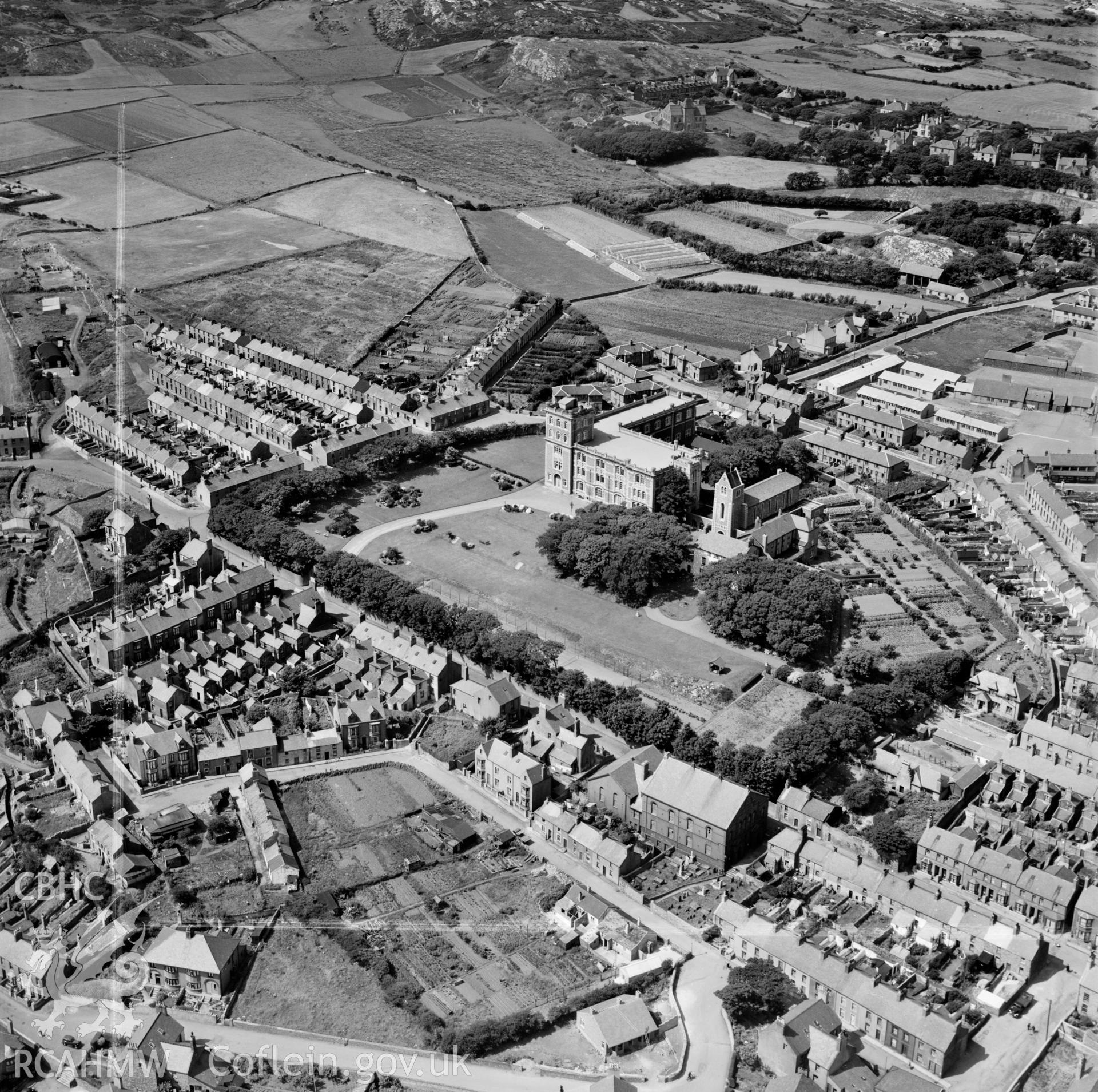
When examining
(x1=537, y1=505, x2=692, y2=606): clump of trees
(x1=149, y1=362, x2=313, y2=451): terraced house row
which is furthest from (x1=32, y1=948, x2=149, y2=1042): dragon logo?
(x1=149, y1=362, x2=313, y2=451): terraced house row

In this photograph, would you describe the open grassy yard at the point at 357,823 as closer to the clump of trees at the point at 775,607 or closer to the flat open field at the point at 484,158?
the clump of trees at the point at 775,607

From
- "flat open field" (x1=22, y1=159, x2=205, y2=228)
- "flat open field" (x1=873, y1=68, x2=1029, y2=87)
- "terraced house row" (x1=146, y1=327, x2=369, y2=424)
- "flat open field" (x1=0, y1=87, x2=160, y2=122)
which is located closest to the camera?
"terraced house row" (x1=146, y1=327, x2=369, y2=424)

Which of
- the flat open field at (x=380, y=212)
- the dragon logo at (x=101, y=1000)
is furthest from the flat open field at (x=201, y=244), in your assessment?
the dragon logo at (x=101, y=1000)

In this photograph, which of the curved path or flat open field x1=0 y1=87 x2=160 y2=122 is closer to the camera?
the curved path

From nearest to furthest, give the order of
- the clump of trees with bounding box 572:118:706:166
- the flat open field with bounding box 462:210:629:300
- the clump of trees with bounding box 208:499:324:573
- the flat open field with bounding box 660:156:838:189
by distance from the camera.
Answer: the clump of trees with bounding box 208:499:324:573 → the flat open field with bounding box 462:210:629:300 → the flat open field with bounding box 660:156:838:189 → the clump of trees with bounding box 572:118:706:166

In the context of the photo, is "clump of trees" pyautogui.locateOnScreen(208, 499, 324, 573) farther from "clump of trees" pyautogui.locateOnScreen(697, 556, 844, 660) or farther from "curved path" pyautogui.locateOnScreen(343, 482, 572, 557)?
"clump of trees" pyautogui.locateOnScreen(697, 556, 844, 660)

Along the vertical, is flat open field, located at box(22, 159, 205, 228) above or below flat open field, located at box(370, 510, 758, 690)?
above
